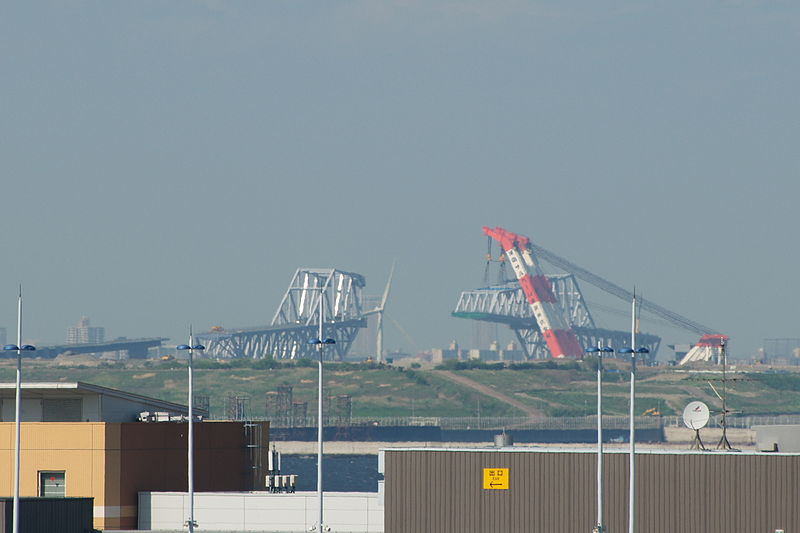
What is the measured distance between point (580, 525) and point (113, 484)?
2354 cm

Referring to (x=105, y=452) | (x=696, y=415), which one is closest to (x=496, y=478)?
(x=696, y=415)

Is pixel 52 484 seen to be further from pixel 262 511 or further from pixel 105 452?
pixel 262 511

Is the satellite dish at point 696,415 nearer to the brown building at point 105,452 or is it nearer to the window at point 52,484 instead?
the brown building at point 105,452

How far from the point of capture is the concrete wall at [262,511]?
244ft

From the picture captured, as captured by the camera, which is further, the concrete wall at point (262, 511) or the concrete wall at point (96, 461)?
the concrete wall at point (96, 461)

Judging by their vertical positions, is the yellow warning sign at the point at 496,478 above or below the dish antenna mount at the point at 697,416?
below

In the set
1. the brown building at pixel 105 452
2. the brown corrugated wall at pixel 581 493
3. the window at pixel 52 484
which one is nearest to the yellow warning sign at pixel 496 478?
the brown corrugated wall at pixel 581 493

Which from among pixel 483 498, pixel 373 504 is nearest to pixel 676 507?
pixel 483 498

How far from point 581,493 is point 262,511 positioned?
56.2ft

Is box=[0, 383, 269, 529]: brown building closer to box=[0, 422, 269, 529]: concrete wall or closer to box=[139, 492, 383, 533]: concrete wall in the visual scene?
box=[0, 422, 269, 529]: concrete wall

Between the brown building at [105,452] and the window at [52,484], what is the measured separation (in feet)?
0.15

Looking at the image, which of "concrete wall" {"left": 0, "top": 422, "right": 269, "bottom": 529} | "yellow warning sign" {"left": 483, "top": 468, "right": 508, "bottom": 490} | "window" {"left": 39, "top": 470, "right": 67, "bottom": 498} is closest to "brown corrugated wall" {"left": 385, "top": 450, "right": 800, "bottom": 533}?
"yellow warning sign" {"left": 483, "top": 468, "right": 508, "bottom": 490}

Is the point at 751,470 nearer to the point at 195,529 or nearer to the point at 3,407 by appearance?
the point at 195,529

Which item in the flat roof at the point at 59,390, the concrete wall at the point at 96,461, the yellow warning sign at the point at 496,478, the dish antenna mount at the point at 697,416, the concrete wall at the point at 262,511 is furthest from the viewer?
the flat roof at the point at 59,390
